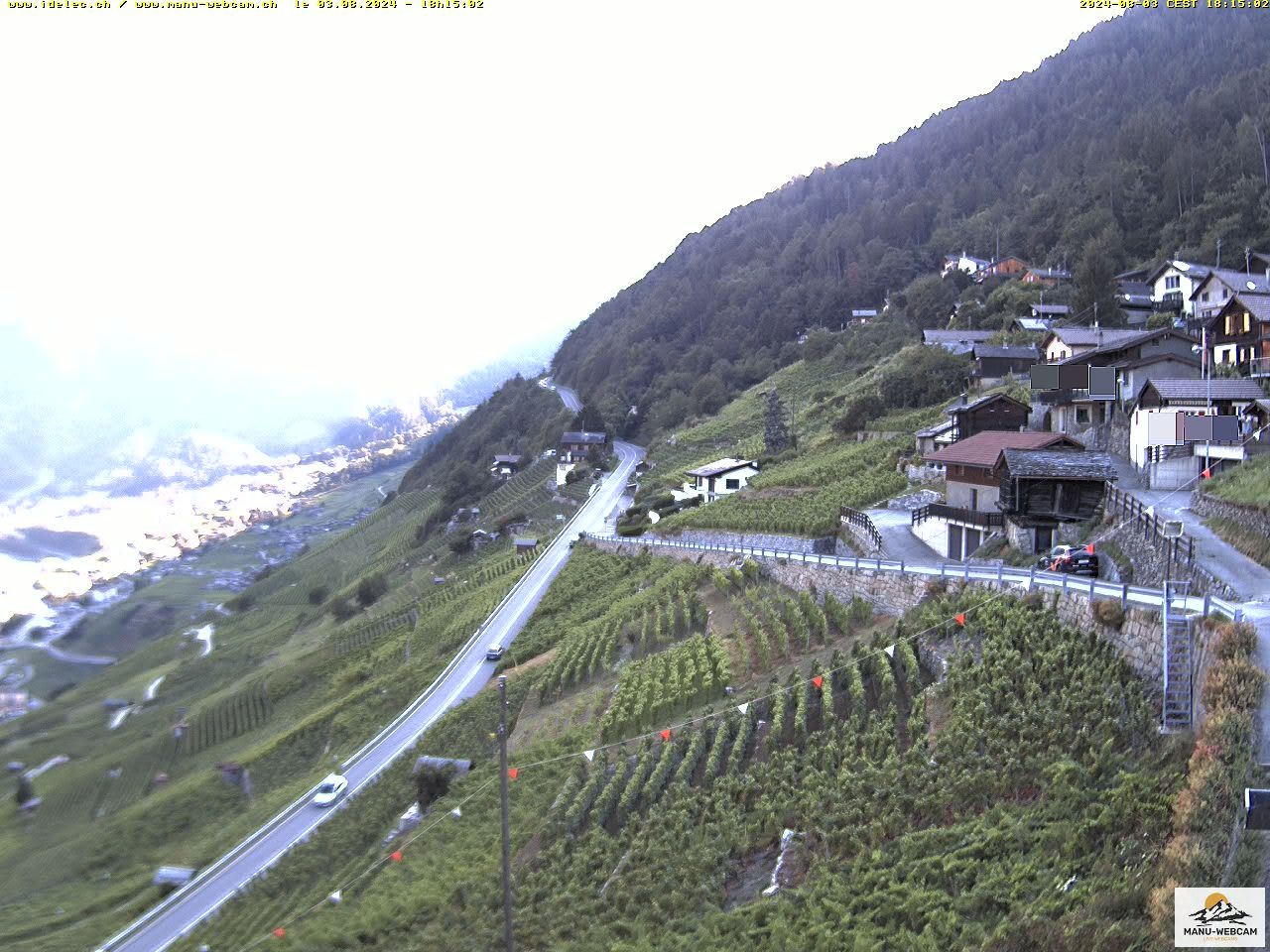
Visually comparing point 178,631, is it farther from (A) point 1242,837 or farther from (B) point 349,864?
(A) point 1242,837

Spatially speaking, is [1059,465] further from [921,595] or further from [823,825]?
[823,825]

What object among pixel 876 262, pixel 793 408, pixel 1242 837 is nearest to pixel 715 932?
pixel 1242 837

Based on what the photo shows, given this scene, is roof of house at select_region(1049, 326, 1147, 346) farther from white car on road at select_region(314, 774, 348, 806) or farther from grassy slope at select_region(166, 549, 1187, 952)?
white car on road at select_region(314, 774, 348, 806)

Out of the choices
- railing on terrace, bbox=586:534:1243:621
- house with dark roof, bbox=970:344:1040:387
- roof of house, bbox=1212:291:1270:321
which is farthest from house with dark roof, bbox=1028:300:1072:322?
railing on terrace, bbox=586:534:1243:621

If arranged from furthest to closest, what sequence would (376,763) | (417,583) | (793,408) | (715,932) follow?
(793,408) → (417,583) → (376,763) → (715,932)

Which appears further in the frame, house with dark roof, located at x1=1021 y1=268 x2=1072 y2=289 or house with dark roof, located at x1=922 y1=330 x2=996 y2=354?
house with dark roof, located at x1=1021 y1=268 x2=1072 y2=289

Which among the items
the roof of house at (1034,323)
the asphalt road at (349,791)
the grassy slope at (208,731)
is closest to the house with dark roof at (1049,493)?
the asphalt road at (349,791)
